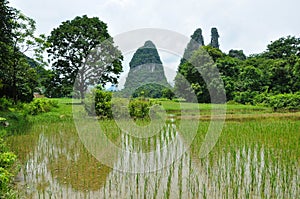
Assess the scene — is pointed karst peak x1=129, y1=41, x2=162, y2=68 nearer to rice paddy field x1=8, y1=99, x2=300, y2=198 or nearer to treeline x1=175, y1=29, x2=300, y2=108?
rice paddy field x1=8, y1=99, x2=300, y2=198

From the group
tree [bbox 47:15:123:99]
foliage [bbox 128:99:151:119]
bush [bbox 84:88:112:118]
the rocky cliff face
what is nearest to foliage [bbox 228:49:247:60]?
tree [bbox 47:15:123:99]

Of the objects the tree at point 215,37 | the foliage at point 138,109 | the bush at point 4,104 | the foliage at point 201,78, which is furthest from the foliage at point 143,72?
the tree at point 215,37

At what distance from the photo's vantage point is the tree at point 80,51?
52.5 ft

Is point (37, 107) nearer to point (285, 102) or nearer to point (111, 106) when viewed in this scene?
point (111, 106)

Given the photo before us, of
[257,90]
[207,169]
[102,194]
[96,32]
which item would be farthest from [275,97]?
[102,194]

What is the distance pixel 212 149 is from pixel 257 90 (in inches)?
573

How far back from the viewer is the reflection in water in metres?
3.32

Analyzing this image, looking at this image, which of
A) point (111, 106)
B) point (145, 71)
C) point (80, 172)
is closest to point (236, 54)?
point (145, 71)

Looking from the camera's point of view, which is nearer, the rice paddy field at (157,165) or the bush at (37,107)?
the rice paddy field at (157,165)

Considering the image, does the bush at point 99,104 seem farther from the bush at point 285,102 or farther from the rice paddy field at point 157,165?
the bush at point 285,102

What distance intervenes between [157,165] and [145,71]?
6.63 metres

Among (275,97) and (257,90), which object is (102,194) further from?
(257,90)

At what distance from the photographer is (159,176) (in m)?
3.96

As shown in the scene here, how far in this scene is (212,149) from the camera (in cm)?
534
